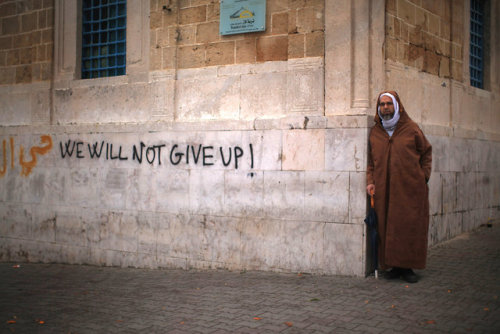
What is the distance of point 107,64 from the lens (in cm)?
827

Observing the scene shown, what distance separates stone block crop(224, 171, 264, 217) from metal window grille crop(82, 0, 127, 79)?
2878mm

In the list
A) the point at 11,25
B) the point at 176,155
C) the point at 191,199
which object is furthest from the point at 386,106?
the point at 11,25

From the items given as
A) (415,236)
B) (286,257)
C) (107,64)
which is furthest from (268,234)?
(107,64)

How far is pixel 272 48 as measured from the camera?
21.4 ft

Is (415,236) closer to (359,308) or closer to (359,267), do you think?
(359,267)

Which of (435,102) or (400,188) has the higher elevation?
(435,102)

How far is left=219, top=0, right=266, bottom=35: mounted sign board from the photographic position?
656cm

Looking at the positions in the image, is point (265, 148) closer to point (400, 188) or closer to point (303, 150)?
point (303, 150)

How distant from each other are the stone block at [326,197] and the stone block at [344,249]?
0.12 metres

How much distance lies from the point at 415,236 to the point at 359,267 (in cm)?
74

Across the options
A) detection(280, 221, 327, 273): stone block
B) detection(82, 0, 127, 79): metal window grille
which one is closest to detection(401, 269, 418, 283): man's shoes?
detection(280, 221, 327, 273): stone block

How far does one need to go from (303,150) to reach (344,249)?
1.30 m

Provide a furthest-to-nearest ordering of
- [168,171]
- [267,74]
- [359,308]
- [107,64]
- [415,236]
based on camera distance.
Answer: [107,64]
[168,171]
[267,74]
[415,236]
[359,308]

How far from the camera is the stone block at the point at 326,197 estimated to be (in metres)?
5.90
